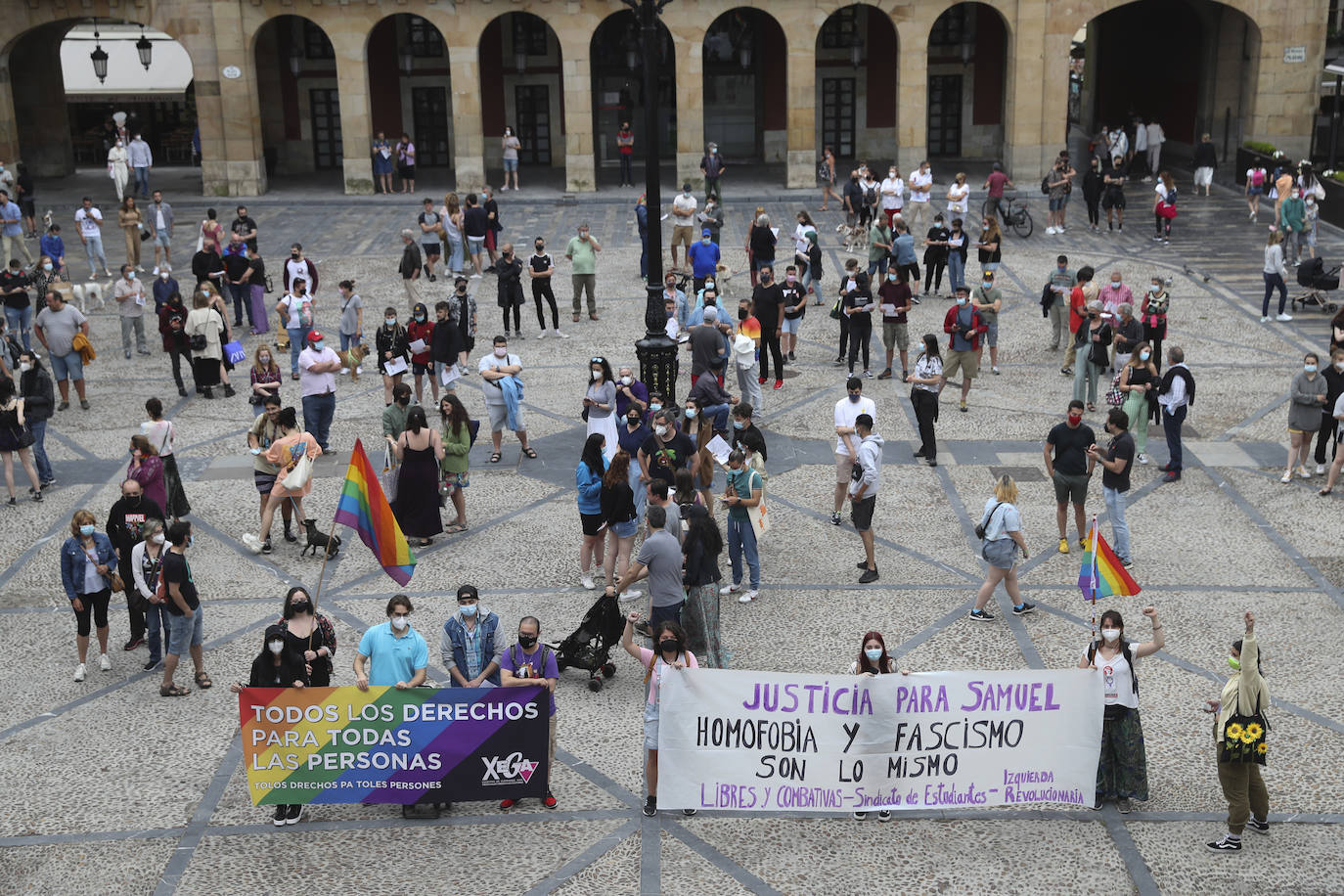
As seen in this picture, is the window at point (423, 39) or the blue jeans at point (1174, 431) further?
the window at point (423, 39)

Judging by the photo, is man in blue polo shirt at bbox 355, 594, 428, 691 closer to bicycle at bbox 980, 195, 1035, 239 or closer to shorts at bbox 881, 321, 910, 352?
shorts at bbox 881, 321, 910, 352

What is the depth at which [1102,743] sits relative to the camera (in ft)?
29.9

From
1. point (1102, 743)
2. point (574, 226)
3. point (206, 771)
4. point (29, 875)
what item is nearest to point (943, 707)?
point (1102, 743)

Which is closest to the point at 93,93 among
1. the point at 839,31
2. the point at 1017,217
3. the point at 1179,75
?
the point at 839,31

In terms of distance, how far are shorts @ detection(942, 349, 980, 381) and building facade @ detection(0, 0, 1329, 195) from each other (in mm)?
15814

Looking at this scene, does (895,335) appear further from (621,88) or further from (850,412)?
(621,88)

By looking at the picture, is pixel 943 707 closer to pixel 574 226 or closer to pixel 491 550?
pixel 491 550

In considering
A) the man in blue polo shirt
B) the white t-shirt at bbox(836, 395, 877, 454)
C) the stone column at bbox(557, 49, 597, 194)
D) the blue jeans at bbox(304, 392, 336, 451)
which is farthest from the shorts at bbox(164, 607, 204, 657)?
the stone column at bbox(557, 49, 597, 194)

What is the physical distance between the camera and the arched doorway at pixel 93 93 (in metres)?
38.0

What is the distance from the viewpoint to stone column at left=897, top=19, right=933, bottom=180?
33562mm

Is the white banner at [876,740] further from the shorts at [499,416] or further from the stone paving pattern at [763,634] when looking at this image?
the shorts at [499,416]

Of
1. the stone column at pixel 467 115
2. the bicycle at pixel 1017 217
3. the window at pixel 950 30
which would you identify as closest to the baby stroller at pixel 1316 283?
the bicycle at pixel 1017 217

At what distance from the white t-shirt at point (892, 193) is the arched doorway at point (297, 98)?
1856cm

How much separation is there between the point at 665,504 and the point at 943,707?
3307 mm
